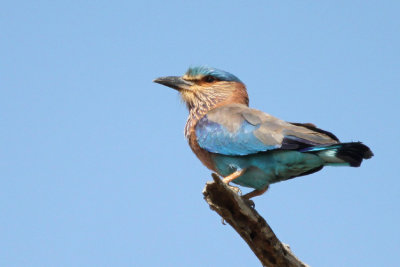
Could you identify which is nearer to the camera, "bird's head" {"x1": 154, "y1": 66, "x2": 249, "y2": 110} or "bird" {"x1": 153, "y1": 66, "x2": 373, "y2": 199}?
"bird" {"x1": 153, "y1": 66, "x2": 373, "y2": 199}

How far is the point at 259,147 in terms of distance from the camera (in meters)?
6.28

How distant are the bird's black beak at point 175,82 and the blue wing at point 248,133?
87 cm

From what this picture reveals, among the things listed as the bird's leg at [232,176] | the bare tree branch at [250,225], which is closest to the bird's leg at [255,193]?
the bird's leg at [232,176]

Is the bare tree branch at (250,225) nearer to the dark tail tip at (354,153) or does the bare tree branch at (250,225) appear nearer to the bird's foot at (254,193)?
the bird's foot at (254,193)

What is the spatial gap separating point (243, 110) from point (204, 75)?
3.78 ft

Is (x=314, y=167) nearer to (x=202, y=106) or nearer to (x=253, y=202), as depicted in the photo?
(x=253, y=202)

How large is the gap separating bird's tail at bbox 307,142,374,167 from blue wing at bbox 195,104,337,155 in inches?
3.6

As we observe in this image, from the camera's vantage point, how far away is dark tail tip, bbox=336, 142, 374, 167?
18.9ft

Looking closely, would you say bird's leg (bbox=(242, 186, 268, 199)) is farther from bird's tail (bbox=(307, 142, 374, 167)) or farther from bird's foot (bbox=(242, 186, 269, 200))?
bird's tail (bbox=(307, 142, 374, 167))

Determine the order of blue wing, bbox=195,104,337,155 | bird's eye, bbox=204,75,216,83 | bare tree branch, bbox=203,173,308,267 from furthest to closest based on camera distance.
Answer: bird's eye, bbox=204,75,216,83 < blue wing, bbox=195,104,337,155 < bare tree branch, bbox=203,173,308,267

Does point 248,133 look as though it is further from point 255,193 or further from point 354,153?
point 354,153

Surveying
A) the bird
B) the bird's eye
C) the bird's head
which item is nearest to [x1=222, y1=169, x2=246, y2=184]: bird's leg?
the bird

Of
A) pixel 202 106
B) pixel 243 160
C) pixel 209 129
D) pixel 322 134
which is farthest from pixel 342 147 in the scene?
pixel 202 106

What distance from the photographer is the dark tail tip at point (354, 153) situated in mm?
5758
